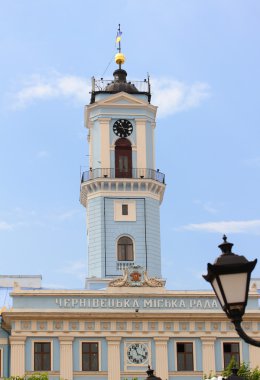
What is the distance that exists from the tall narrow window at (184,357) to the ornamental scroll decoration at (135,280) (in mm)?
3364

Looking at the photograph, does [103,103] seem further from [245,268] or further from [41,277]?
[245,268]

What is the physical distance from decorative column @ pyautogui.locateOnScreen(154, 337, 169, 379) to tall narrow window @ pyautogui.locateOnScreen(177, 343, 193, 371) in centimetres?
67

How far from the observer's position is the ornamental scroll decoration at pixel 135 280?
45812 millimetres

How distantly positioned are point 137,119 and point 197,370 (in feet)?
55.1

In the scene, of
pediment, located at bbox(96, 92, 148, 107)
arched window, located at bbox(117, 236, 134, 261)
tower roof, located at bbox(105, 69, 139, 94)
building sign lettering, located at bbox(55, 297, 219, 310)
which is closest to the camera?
building sign lettering, located at bbox(55, 297, 219, 310)

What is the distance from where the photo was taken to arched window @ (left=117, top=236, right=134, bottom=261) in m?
51.7

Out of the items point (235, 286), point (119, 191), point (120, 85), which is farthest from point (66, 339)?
point (235, 286)

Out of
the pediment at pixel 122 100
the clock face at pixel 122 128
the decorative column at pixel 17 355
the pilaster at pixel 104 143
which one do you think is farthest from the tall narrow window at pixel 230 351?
the pediment at pixel 122 100

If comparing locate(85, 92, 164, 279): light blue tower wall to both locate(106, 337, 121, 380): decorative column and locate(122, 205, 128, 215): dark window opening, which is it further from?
locate(106, 337, 121, 380): decorative column

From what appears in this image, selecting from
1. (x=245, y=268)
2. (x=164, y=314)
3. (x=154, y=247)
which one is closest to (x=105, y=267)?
(x=154, y=247)

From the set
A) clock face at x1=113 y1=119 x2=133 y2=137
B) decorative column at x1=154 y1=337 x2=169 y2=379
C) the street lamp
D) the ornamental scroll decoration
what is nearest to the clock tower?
clock face at x1=113 y1=119 x2=133 y2=137

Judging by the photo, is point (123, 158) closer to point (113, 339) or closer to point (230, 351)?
point (113, 339)

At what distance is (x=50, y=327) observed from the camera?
44.2 metres

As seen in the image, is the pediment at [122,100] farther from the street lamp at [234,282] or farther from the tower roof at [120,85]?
the street lamp at [234,282]
